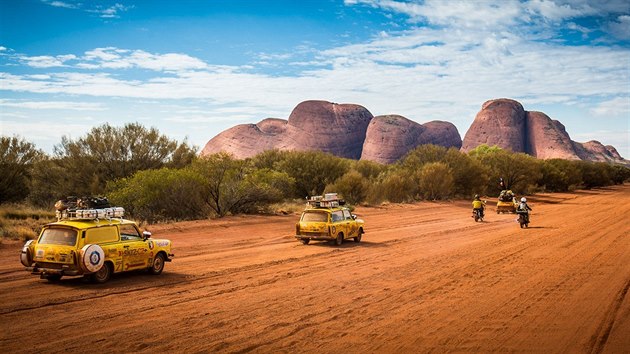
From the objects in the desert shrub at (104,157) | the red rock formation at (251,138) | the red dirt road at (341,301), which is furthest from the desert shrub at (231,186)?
the red rock formation at (251,138)

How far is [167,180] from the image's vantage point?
31.0 meters

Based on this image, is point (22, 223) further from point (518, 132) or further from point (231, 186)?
point (518, 132)

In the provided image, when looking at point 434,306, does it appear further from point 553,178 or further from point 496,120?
point 496,120

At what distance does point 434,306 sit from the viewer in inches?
475

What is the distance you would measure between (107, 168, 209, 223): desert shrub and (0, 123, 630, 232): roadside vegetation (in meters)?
0.05

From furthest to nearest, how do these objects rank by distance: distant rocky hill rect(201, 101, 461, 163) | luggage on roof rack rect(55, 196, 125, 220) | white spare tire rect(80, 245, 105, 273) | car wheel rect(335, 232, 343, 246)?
distant rocky hill rect(201, 101, 461, 163) → car wheel rect(335, 232, 343, 246) → luggage on roof rack rect(55, 196, 125, 220) → white spare tire rect(80, 245, 105, 273)

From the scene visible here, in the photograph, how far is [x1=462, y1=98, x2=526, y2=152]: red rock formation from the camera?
142 meters

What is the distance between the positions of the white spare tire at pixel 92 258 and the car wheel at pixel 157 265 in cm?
191

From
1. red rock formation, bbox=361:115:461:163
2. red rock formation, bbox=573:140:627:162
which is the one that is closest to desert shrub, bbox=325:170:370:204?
red rock formation, bbox=361:115:461:163

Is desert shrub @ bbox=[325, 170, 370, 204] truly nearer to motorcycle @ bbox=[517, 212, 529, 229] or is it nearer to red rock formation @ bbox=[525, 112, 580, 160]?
motorcycle @ bbox=[517, 212, 529, 229]

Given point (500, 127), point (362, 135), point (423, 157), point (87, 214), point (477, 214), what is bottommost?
point (477, 214)

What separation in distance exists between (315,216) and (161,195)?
1193 cm

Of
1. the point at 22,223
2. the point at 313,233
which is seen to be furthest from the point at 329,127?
the point at 313,233

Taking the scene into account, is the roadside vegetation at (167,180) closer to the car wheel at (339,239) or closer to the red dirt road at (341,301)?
the red dirt road at (341,301)
